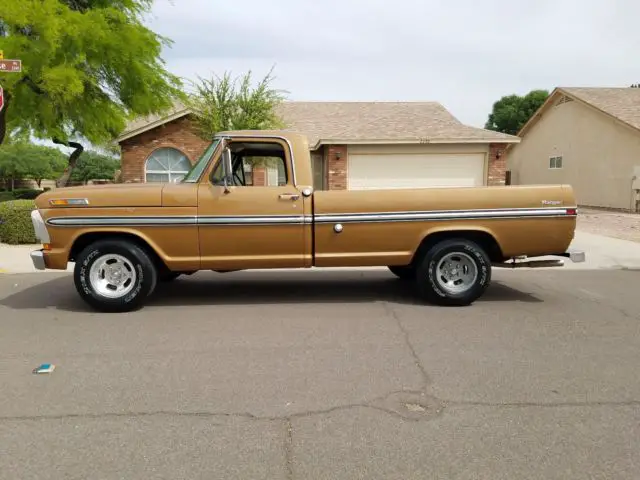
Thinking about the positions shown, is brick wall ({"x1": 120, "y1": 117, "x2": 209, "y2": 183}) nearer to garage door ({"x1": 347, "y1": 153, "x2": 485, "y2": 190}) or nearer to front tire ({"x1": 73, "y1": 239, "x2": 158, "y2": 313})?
garage door ({"x1": 347, "y1": 153, "x2": 485, "y2": 190})

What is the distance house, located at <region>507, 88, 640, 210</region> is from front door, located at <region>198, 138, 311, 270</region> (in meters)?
19.3

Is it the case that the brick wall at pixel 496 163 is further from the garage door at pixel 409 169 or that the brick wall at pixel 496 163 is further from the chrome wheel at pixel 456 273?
the chrome wheel at pixel 456 273

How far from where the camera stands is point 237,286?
7.39 metres

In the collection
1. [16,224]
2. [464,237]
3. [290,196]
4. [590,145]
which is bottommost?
[16,224]

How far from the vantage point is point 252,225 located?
589cm

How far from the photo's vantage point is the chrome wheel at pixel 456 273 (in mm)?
6086

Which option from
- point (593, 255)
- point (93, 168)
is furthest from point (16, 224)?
point (93, 168)

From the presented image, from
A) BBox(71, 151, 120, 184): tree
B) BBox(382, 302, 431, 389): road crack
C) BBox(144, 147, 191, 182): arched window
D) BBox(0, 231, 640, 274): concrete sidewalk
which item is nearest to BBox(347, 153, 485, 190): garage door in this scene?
BBox(0, 231, 640, 274): concrete sidewalk

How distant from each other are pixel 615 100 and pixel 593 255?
1721 cm

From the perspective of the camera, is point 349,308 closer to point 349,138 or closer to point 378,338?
point 378,338

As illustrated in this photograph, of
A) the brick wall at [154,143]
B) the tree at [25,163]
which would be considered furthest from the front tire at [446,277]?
the tree at [25,163]

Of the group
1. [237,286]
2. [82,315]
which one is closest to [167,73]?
[237,286]

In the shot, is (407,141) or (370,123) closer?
(407,141)

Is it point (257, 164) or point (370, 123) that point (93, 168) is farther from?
point (257, 164)
